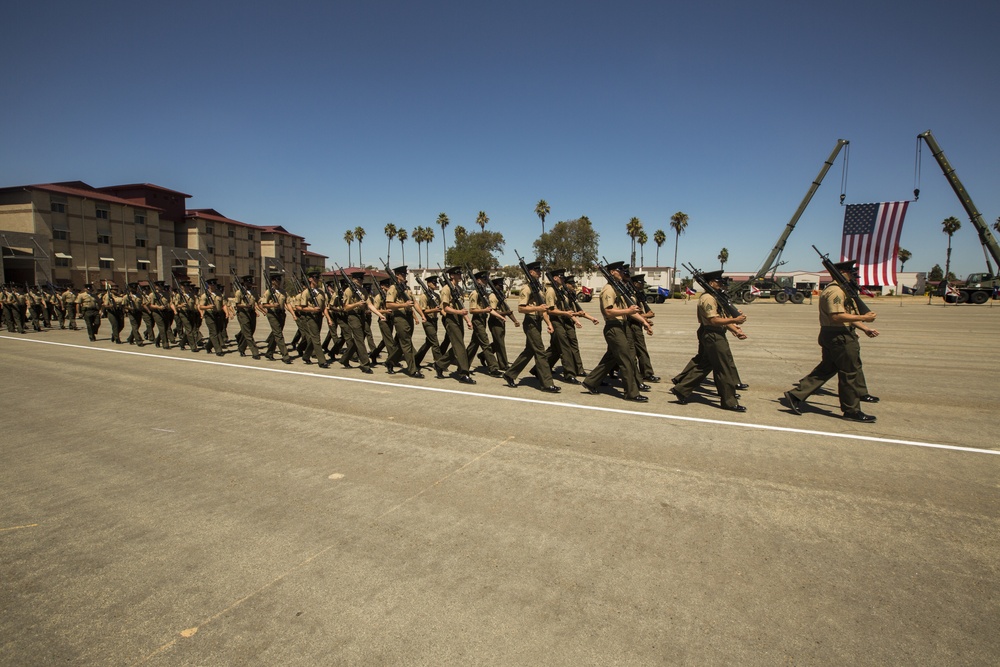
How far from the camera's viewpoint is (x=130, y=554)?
329cm

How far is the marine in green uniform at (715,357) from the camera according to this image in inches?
263

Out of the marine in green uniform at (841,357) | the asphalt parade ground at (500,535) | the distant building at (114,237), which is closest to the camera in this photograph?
the asphalt parade ground at (500,535)

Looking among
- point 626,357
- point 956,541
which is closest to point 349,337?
point 626,357

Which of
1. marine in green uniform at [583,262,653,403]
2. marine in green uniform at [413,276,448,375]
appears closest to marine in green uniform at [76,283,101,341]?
marine in green uniform at [413,276,448,375]

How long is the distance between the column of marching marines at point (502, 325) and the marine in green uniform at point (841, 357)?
1 cm

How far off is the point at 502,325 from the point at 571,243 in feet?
215

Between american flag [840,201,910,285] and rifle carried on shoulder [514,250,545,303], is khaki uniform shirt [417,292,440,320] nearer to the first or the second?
rifle carried on shoulder [514,250,545,303]

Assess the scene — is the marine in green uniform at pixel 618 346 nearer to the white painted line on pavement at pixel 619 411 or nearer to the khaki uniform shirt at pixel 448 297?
the white painted line on pavement at pixel 619 411

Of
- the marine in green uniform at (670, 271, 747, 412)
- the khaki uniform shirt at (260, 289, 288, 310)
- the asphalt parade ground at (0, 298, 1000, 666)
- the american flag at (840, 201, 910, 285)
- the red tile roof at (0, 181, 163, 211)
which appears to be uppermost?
the red tile roof at (0, 181, 163, 211)

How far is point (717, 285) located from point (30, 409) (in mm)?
9564

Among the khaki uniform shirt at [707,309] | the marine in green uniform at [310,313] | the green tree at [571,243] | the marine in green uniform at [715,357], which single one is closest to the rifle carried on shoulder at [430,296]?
the marine in green uniform at [310,313]

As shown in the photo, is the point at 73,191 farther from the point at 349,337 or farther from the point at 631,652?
the point at 631,652

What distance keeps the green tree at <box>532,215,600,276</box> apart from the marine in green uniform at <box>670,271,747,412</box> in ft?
215

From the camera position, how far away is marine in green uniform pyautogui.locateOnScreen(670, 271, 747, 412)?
22.0 feet
